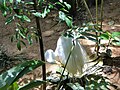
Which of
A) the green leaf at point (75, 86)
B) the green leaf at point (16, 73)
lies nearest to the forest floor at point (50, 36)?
the green leaf at point (75, 86)

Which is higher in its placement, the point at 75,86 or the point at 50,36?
the point at 50,36

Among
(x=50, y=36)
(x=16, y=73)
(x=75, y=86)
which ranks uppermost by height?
(x=50, y=36)

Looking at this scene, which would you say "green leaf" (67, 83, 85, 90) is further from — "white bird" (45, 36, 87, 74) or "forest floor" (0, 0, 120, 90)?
"forest floor" (0, 0, 120, 90)

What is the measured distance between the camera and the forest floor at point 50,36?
2.40 meters

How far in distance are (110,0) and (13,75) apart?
2.60 metres

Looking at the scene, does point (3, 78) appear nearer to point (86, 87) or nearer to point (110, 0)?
point (86, 87)

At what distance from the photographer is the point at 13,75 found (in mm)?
1554

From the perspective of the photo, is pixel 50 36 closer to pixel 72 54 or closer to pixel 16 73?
pixel 72 54

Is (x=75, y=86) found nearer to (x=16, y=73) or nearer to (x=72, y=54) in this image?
(x=72, y=54)

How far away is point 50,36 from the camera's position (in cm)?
302

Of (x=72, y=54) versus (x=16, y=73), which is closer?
(x=16, y=73)

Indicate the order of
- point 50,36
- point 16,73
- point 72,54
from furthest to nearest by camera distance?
point 50,36, point 72,54, point 16,73

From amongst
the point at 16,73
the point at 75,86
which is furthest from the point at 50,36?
the point at 16,73

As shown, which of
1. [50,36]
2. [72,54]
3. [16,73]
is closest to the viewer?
[16,73]
